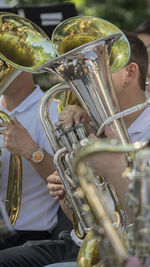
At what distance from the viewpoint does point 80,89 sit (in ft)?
5.40

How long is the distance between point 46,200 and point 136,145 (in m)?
1.24

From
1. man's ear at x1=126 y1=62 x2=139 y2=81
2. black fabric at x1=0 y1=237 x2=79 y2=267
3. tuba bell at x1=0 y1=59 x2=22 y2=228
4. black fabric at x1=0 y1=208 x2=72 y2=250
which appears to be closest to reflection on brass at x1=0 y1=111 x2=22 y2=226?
tuba bell at x1=0 y1=59 x2=22 y2=228

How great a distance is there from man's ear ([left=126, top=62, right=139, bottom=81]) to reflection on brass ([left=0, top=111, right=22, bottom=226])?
0.59m

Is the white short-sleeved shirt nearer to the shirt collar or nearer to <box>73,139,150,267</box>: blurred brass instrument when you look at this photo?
the shirt collar

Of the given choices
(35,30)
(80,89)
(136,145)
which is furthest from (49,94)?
(136,145)

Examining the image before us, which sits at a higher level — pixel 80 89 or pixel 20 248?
pixel 80 89

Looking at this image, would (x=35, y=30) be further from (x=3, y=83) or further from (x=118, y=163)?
(x=118, y=163)

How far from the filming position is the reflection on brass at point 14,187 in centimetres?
210

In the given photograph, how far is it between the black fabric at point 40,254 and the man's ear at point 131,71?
0.69 meters

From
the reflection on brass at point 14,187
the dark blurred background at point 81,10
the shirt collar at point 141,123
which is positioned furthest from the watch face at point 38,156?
the dark blurred background at point 81,10

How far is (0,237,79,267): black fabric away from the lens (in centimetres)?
185

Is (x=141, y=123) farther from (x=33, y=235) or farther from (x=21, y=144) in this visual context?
(x=33, y=235)

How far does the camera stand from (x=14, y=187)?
7.04ft

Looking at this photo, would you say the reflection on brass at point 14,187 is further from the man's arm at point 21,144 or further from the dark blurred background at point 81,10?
the dark blurred background at point 81,10
